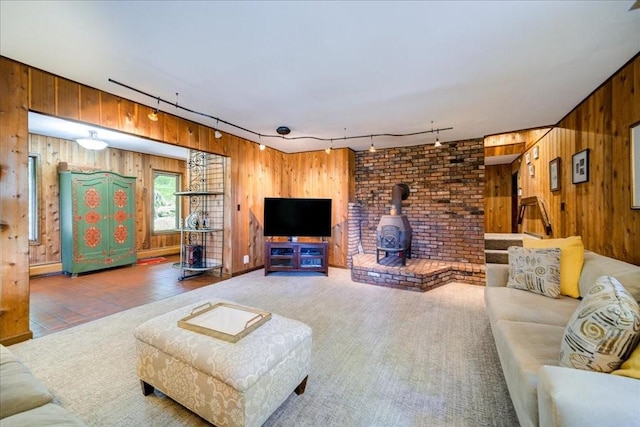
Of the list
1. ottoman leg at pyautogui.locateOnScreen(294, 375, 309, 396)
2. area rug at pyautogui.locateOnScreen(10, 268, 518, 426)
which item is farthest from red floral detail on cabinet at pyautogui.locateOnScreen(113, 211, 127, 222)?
ottoman leg at pyautogui.locateOnScreen(294, 375, 309, 396)

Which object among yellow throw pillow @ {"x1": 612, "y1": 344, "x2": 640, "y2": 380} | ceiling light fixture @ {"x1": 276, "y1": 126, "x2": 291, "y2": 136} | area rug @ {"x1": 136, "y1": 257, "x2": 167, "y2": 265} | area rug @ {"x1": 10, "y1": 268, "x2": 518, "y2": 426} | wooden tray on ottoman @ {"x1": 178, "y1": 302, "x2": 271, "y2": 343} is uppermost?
ceiling light fixture @ {"x1": 276, "y1": 126, "x2": 291, "y2": 136}

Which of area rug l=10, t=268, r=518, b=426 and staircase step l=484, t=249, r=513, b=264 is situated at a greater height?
staircase step l=484, t=249, r=513, b=264

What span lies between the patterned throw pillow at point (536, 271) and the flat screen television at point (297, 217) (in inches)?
112

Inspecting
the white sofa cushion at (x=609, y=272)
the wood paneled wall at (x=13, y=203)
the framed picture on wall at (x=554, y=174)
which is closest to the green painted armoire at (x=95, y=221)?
the wood paneled wall at (x=13, y=203)

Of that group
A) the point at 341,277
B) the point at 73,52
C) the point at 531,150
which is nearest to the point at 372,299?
the point at 341,277

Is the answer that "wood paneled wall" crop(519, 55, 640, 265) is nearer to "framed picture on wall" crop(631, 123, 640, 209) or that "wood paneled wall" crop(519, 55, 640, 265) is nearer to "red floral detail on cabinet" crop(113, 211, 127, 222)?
"framed picture on wall" crop(631, 123, 640, 209)

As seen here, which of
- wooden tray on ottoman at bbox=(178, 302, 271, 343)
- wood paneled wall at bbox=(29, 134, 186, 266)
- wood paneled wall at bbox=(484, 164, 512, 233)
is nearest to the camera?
wooden tray on ottoman at bbox=(178, 302, 271, 343)

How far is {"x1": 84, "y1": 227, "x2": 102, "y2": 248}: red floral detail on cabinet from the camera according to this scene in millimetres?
4693

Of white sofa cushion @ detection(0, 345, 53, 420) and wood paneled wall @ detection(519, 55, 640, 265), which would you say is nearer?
white sofa cushion @ detection(0, 345, 53, 420)

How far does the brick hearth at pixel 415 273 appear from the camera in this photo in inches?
155

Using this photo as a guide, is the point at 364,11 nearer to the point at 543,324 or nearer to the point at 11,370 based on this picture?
the point at 543,324

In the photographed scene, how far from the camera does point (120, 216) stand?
520cm

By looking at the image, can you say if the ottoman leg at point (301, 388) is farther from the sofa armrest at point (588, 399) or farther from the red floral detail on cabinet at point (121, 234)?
the red floral detail on cabinet at point (121, 234)

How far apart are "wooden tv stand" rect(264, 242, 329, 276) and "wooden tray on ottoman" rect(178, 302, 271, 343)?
8.95 feet
